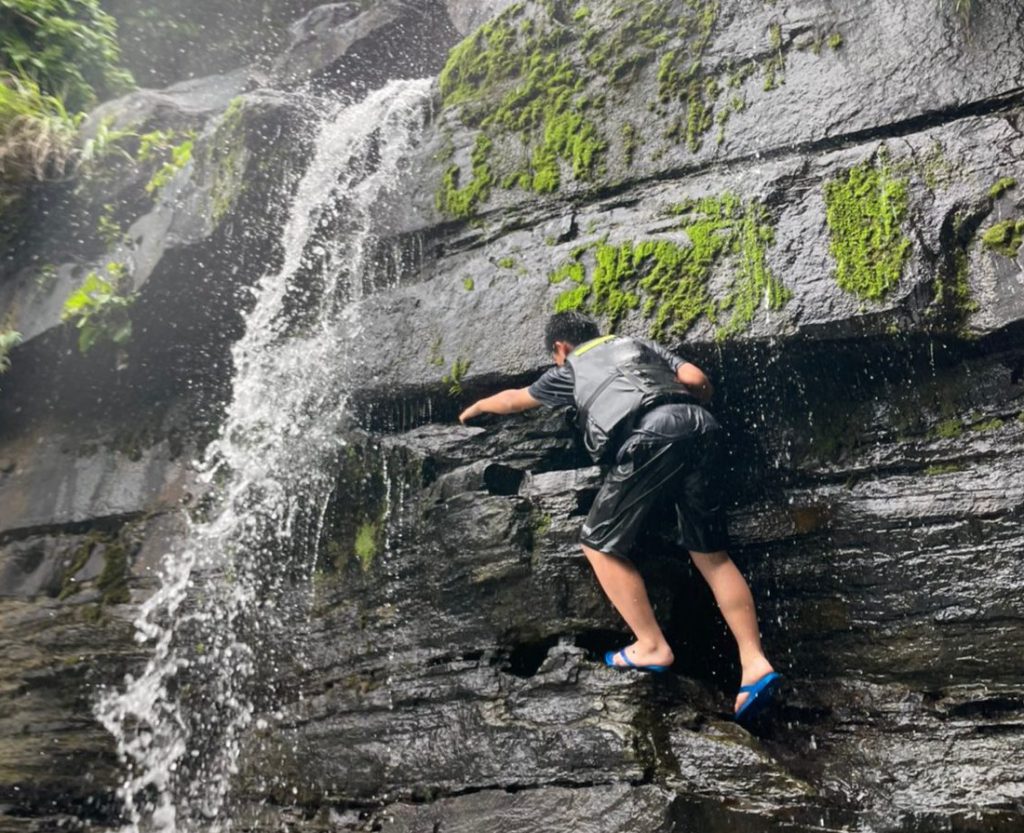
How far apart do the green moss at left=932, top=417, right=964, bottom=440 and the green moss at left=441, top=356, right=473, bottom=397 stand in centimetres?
343

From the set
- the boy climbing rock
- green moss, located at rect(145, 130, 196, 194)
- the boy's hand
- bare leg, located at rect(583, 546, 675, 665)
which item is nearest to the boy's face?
the boy climbing rock

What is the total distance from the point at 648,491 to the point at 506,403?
137 cm

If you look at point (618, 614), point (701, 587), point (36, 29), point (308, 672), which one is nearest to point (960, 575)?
point (701, 587)

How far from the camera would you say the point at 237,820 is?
5.76 m

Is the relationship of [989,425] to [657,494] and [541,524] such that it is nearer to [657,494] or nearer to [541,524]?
[657,494]

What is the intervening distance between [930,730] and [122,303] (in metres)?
8.18

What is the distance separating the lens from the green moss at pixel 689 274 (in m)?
5.52

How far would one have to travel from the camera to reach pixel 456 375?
6.35 m

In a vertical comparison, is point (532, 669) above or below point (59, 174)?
below

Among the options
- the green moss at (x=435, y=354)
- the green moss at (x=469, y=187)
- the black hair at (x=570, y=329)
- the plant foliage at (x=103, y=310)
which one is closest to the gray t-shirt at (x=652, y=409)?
the black hair at (x=570, y=329)

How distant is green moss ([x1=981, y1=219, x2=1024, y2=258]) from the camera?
4930mm

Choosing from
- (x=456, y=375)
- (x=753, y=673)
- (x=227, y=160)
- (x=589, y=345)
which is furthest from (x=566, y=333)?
(x=227, y=160)

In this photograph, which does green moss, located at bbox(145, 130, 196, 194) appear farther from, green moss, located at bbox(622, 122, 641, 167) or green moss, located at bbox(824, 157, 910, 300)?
green moss, located at bbox(824, 157, 910, 300)

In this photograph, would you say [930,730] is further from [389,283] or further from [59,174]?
[59,174]
